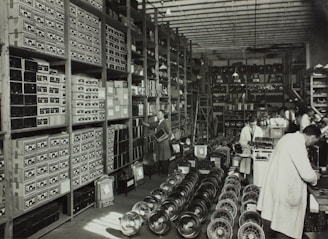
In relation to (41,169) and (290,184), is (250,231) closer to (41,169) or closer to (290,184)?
(290,184)

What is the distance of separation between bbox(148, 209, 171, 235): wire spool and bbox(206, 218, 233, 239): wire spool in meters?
0.60

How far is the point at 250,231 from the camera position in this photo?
4012mm

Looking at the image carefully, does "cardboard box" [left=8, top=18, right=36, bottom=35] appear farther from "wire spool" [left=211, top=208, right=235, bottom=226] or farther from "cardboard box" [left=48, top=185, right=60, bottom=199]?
"wire spool" [left=211, top=208, right=235, bottom=226]

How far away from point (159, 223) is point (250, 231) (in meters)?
1.20

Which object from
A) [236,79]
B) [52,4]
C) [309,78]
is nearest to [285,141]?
[52,4]

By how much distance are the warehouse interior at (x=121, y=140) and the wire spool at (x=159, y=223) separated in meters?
0.02

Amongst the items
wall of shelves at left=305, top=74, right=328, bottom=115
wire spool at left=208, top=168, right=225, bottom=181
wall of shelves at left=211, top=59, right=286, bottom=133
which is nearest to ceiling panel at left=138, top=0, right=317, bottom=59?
wall of shelves at left=305, top=74, right=328, bottom=115

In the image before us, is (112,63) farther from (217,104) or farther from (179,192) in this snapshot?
(217,104)

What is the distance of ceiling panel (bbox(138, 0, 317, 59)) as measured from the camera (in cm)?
916

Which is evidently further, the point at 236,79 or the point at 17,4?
the point at 236,79

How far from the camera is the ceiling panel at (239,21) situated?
30.0ft

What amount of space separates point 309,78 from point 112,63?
10.4 metres

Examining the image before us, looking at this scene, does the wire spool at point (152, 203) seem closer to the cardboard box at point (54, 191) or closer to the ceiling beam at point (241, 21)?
the cardboard box at point (54, 191)

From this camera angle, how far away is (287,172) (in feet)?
12.1
